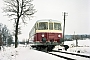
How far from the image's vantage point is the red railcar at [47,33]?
33.1 ft

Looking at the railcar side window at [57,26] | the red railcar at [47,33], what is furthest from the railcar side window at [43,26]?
the railcar side window at [57,26]

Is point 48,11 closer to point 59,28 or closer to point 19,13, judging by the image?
point 59,28

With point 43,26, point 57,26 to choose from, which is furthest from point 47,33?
point 57,26

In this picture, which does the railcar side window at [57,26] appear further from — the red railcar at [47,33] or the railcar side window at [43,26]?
the railcar side window at [43,26]

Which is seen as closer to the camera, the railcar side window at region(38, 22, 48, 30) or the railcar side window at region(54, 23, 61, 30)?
the railcar side window at region(38, 22, 48, 30)

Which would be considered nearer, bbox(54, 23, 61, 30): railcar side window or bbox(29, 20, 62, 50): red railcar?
bbox(29, 20, 62, 50): red railcar

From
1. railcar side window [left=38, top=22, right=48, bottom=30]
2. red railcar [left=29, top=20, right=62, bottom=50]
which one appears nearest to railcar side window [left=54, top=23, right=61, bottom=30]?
red railcar [left=29, top=20, right=62, bottom=50]

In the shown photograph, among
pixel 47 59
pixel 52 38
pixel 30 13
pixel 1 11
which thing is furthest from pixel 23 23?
pixel 47 59

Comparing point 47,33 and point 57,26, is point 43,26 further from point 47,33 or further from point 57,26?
point 57,26

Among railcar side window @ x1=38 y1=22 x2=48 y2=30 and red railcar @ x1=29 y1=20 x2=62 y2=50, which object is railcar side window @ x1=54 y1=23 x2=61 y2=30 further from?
railcar side window @ x1=38 y1=22 x2=48 y2=30

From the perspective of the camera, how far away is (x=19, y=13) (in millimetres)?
12172

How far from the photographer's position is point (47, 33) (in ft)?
33.6

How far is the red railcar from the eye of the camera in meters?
10.1

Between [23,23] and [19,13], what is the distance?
88 cm
